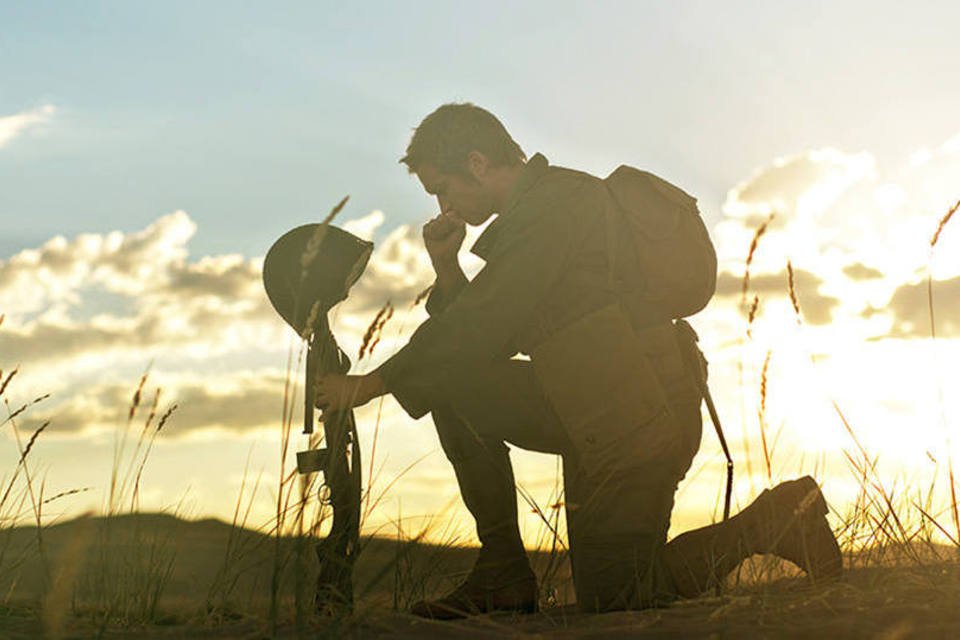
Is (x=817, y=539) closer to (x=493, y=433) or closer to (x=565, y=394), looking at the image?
(x=565, y=394)

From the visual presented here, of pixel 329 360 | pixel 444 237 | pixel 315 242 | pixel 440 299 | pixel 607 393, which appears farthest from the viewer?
pixel 440 299

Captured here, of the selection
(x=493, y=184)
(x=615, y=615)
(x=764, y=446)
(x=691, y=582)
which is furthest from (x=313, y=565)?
(x=764, y=446)

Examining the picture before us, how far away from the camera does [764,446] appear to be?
14.2 feet

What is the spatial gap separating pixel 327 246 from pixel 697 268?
4.43 feet

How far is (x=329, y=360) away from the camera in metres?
3.92

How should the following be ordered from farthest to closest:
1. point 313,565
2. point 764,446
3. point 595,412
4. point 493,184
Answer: point 764,446 → point 493,184 → point 595,412 → point 313,565

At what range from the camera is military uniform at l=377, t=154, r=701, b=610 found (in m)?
3.52

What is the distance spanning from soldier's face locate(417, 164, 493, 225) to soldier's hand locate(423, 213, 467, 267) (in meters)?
0.03

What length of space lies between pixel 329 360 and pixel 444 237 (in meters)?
0.60

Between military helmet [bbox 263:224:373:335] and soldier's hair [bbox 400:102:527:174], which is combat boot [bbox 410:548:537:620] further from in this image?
soldier's hair [bbox 400:102:527:174]

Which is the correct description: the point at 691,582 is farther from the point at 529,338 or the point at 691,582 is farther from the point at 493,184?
the point at 493,184

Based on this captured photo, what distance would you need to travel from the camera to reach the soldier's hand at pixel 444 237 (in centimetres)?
402

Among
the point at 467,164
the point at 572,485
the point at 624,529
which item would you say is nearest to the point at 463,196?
the point at 467,164

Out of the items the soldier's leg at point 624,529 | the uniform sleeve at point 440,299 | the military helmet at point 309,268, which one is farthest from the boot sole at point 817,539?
the military helmet at point 309,268
